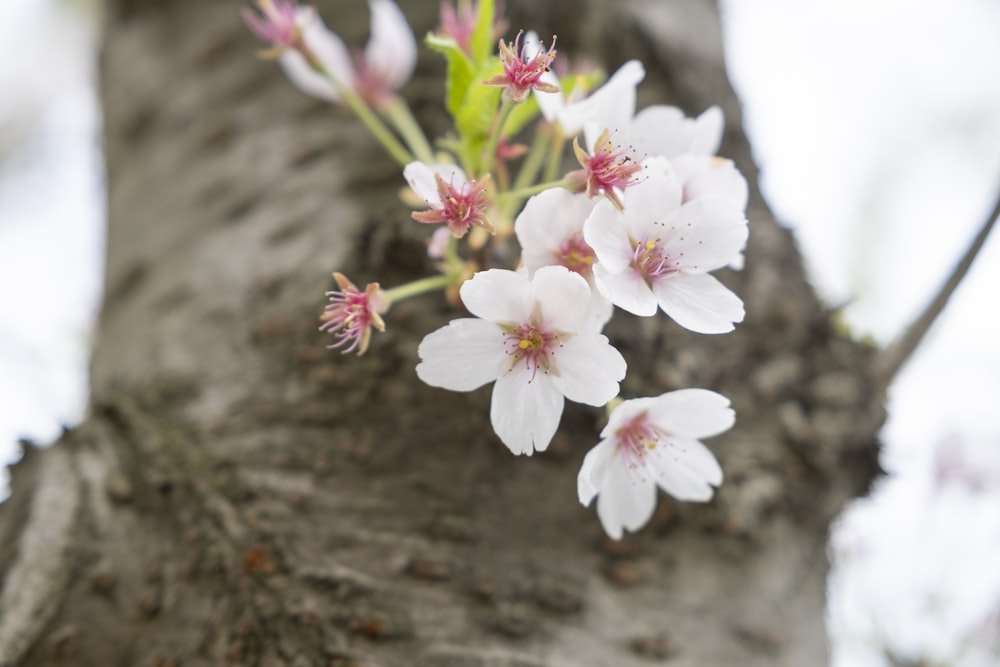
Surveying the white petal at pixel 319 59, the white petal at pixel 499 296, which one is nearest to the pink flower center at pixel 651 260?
the white petal at pixel 499 296

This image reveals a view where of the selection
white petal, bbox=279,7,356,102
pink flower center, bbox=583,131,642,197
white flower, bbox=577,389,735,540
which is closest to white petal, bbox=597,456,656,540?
white flower, bbox=577,389,735,540

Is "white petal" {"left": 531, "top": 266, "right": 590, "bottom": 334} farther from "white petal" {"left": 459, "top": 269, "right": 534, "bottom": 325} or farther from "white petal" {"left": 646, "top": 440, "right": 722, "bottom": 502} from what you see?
"white petal" {"left": 646, "top": 440, "right": 722, "bottom": 502}

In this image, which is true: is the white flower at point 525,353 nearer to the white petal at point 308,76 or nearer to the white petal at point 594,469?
the white petal at point 594,469

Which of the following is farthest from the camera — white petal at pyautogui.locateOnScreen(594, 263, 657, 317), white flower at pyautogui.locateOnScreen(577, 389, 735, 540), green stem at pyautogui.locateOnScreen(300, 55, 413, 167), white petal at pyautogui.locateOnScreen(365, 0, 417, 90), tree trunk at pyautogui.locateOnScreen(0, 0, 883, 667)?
white petal at pyautogui.locateOnScreen(365, 0, 417, 90)

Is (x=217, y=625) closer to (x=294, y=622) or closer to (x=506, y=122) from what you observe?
(x=294, y=622)

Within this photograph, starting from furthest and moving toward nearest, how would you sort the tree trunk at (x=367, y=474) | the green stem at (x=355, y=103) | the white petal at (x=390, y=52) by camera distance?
the white petal at (x=390, y=52) → the green stem at (x=355, y=103) → the tree trunk at (x=367, y=474)

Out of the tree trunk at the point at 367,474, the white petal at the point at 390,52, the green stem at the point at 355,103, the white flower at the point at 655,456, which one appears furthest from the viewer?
the white petal at the point at 390,52

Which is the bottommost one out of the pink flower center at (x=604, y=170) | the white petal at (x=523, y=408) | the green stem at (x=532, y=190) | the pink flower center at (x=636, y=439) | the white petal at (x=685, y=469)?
the white petal at (x=685, y=469)
